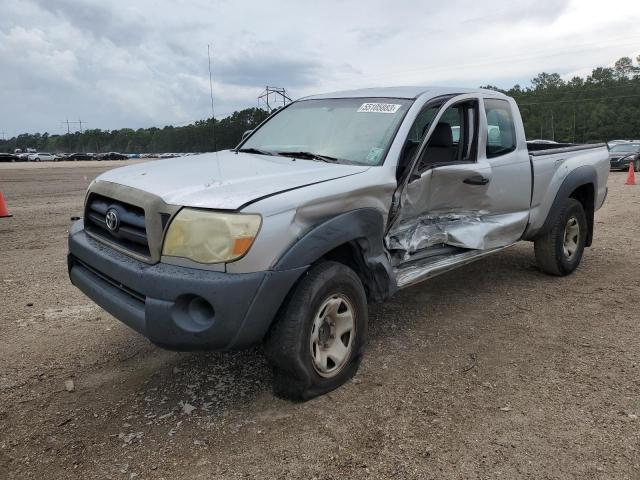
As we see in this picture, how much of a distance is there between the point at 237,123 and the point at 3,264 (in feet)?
11.2

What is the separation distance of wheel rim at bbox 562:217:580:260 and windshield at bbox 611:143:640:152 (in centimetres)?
1942

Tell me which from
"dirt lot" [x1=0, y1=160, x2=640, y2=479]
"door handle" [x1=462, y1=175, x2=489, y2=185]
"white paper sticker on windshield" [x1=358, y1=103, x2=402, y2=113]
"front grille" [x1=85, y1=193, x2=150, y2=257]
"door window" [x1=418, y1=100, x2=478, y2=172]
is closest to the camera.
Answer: "dirt lot" [x1=0, y1=160, x2=640, y2=479]

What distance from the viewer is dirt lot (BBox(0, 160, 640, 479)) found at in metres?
2.52

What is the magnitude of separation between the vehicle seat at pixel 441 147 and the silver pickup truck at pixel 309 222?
11 millimetres

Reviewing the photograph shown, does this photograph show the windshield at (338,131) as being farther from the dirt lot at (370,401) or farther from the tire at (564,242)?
the tire at (564,242)

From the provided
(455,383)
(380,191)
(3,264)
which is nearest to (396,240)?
(380,191)

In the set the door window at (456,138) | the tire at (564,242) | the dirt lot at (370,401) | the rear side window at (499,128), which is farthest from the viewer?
the tire at (564,242)

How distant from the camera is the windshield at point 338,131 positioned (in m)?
3.57

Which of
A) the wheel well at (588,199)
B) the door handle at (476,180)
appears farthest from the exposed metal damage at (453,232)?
the wheel well at (588,199)

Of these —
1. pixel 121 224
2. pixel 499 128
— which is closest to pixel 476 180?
pixel 499 128

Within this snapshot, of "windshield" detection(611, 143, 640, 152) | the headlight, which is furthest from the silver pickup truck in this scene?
"windshield" detection(611, 143, 640, 152)

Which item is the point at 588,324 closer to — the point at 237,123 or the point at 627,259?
the point at 627,259

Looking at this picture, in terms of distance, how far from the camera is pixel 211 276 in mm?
2535

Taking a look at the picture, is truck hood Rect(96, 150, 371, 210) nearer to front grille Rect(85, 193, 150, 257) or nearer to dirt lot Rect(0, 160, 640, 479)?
front grille Rect(85, 193, 150, 257)
